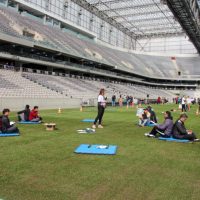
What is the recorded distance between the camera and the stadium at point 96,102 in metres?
5.89

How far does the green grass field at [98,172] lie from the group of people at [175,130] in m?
0.77

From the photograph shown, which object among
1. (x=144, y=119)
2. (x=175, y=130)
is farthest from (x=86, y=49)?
(x=175, y=130)

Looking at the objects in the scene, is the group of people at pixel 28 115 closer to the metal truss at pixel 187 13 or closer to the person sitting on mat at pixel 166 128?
the person sitting on mat at pixel 166 128

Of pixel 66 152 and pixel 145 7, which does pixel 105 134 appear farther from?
pixel 145 7

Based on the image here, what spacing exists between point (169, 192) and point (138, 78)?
287 ft

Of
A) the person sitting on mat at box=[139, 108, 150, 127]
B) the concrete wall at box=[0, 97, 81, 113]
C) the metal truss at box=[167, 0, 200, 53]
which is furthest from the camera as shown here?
the metal truss at box=[167, 0, 200, 53]

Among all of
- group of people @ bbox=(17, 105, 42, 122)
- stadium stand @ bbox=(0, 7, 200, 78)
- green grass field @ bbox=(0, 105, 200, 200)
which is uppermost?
stadium stand @ bbox=(0, 7, 200, 78)

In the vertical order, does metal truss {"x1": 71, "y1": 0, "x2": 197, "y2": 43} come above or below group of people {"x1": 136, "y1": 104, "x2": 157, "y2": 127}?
above

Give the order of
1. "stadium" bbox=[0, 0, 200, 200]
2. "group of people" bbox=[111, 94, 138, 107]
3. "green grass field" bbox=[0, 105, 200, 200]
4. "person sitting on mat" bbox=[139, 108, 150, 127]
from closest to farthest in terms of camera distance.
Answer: "green grass field" bbox=[0, 105, 200, 200] < "stadium" bbox=[0, 0, 200, 200] < "person sitting on mat" bbox=[139, 108, 150, 127] < "group of people" bbox=[111, 94, 138, 107]

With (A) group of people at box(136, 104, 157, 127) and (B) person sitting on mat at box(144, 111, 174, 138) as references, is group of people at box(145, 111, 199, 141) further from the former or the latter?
(A) group of people at box(136, 104, 157, 127)

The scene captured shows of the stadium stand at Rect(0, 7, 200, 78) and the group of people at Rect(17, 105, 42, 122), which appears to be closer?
the group of people at Rect(17, 105, 42, 122)

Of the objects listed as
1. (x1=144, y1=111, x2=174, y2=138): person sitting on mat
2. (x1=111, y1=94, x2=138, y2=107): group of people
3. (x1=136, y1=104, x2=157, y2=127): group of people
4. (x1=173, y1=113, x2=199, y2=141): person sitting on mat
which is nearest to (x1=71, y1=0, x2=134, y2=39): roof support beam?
(x1=111, y1=94, x2=138, y2=107): group of people

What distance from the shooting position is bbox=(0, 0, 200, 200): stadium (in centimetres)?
589

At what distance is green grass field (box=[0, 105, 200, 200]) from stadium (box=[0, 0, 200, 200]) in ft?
0.07
